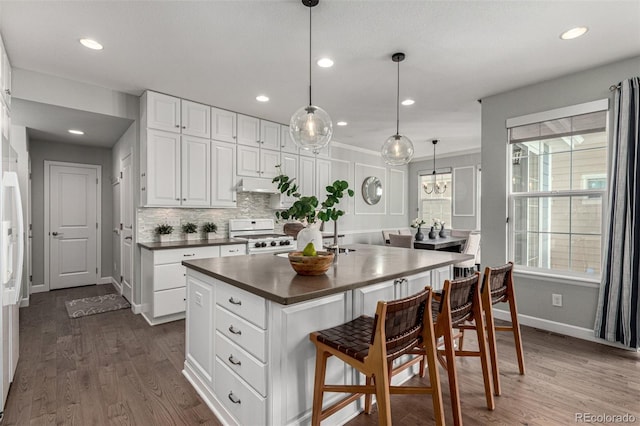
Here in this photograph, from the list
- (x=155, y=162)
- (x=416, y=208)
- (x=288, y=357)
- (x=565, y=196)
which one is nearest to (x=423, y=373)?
(x=288, y=357)

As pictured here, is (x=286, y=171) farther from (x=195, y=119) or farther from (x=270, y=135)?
(x=195, y=119)

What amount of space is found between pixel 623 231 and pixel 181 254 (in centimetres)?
448

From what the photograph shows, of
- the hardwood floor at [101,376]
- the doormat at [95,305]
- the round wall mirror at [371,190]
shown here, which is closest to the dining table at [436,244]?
the round wall mirror at [371,190]

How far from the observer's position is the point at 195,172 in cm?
416

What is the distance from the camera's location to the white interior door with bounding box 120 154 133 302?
14.0ft

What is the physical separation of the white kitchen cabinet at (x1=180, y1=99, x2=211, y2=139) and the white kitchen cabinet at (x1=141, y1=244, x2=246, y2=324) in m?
1.50

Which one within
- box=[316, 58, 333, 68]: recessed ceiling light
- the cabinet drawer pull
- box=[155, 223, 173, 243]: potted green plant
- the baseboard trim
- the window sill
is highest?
box=[316, 58, 333, 68]: recessed ceiling light

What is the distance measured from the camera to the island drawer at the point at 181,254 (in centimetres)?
361

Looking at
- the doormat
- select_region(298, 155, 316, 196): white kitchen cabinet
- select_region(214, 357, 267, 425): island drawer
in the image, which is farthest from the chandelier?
select_region(214, 357, 267, 425): island drawer

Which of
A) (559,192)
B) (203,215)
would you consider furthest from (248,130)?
(559,192)

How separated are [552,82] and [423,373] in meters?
3.23

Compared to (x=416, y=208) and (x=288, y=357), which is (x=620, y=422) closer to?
(x=288, y=357)

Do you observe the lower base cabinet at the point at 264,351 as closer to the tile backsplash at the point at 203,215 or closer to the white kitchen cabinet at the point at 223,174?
the tile backsplash at the point at 203,215

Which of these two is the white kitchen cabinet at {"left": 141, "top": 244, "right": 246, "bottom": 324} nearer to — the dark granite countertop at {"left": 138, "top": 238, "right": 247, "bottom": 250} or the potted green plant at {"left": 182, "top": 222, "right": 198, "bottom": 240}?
the dark granite countertop at {"left": 138, "top": 238, "right": 247, "bottom": 250}
